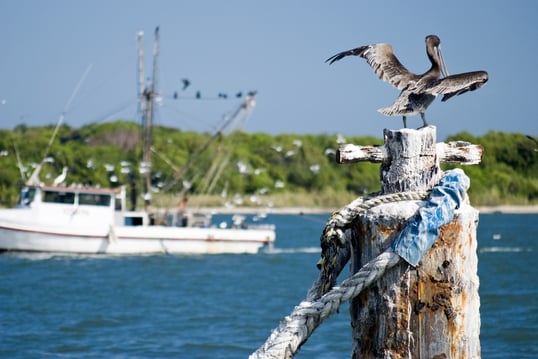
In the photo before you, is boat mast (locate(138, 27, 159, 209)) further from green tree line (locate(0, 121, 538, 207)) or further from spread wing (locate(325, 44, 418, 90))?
spread wing (locate(325, 44, 418, 90))

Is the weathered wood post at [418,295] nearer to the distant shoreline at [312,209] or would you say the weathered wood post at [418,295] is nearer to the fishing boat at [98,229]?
the fishing boat at [98,229]

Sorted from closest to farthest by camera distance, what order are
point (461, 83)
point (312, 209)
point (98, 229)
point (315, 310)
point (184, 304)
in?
1. point (315, 310)
2. point (461, 83)
3. point (184, 304)
4. point (98, 229)
5. point (312, 209)

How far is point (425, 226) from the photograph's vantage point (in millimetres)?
4730

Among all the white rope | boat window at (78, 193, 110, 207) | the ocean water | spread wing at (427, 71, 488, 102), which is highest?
spread wing at (427, 71, 488, 102)

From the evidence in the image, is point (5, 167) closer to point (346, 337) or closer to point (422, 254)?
point (346, 337)

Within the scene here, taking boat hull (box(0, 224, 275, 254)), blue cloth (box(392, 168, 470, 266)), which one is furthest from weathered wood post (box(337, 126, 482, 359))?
boat hull (box(0, 224, 275, 254))

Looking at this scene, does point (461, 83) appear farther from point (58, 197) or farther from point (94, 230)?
point (94, 230)

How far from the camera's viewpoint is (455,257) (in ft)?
15.9

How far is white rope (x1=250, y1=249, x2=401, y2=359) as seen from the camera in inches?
188

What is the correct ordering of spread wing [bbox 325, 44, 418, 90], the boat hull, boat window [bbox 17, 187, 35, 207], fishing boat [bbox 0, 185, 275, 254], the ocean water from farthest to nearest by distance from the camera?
the boat hull < fishing boat [bbox 0, 185, 275, 254] < boat window [bbox 17, 187, 35, 207] < the ocean water < spread wing [bbox 325, 44, 418, 90]

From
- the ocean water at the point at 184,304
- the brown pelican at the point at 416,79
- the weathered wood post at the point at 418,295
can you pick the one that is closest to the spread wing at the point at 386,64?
the brown pelican at the point at 416,79

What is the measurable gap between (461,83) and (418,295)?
5.43 feet

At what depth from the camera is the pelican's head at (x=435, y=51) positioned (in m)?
6.60

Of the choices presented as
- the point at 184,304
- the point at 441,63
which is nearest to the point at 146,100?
the point at 184,304
